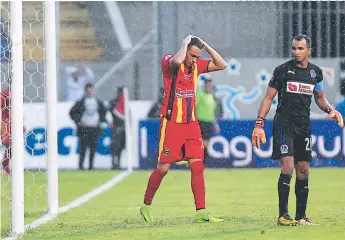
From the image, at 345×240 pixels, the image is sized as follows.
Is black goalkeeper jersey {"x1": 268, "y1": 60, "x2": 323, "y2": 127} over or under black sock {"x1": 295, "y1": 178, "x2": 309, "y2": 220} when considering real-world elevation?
over

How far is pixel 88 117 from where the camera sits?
22.4 metres

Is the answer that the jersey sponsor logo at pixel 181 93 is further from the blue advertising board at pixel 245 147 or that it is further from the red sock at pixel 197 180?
the blue advertising board at pixel 245 147

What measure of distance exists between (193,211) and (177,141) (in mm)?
1615

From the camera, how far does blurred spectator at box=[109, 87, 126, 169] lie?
71.8ft

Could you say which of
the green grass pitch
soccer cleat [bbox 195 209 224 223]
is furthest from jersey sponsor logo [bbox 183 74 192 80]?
the green grass pitch

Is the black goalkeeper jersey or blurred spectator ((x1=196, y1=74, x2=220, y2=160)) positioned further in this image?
blurred spectator ((x1=196, y1=74, x2=220, y2=160))

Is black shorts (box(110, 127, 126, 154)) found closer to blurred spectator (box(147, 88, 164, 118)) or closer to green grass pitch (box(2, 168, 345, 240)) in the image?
blurred spectator (box(147, 88, 164, 118))

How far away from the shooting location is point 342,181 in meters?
17.4

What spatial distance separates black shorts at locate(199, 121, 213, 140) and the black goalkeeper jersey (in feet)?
35.4

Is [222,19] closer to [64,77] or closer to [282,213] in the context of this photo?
[64,77]

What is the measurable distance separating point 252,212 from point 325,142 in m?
10.3

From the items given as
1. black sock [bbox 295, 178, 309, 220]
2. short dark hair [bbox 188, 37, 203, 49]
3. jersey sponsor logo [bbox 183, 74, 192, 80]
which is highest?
short dark hair [bbox 188, 37, 203, 49]

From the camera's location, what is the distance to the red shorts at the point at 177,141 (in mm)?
10500

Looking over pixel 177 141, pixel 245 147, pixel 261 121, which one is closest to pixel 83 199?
pixel 177 141
